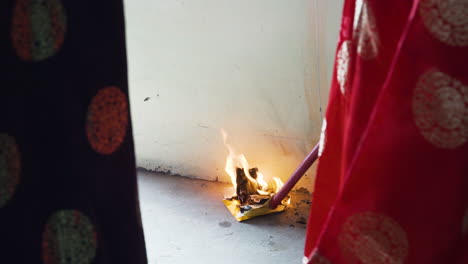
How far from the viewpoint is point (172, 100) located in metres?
2.07

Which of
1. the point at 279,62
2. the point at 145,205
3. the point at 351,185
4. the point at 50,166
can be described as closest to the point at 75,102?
the point at 50,166

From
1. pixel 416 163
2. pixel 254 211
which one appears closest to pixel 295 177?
pixel 254 211

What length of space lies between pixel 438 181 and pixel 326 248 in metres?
0.13

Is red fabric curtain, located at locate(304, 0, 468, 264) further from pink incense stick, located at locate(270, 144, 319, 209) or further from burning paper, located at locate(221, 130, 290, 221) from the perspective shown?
burning paper, located at locate(221, 130, 290, 221)

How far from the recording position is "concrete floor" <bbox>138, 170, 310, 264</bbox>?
1605mm

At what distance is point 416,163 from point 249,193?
1422mm

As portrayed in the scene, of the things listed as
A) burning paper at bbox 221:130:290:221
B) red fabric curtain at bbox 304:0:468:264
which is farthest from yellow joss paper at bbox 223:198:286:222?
red fabric curtain at bbox 304:0:468:264

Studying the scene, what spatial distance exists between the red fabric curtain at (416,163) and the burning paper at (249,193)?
4.24 ft

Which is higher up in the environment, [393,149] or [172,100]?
[393,149]

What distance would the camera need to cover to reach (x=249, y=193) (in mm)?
1894

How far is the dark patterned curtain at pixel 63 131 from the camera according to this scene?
16.4 inches

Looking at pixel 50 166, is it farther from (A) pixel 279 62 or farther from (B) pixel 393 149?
(A) pixel 279 62

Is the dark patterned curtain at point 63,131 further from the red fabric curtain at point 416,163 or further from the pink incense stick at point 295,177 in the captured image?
the pink incense stick at point 295,177

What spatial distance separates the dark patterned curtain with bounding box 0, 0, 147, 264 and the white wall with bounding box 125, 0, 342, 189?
48.7 inches
